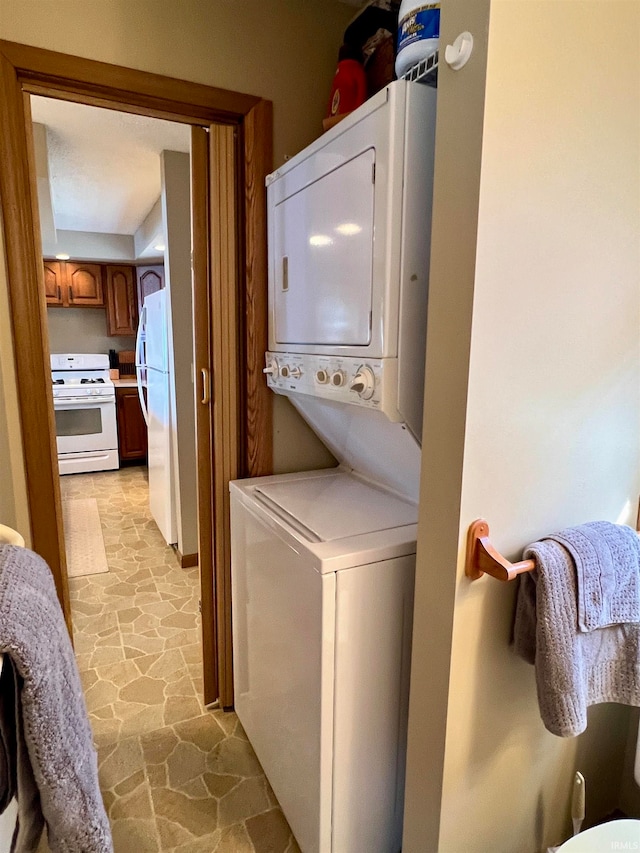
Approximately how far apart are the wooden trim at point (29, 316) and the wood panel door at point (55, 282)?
4255 millimetres

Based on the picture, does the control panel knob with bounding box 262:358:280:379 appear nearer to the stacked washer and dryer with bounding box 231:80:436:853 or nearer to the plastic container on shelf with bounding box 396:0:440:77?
the stacked washer and dryer with bounding box 231:80:436:853

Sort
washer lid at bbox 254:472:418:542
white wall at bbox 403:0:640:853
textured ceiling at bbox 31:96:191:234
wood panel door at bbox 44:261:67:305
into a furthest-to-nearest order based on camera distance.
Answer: wood panel door at bbox 44:261:67:305 → textured ceiling at bbox 31:96:191:234 → washer lid at bbox 254:472:418:542 → white wall at bbox 403:0:640:853

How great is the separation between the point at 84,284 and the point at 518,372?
215 inches

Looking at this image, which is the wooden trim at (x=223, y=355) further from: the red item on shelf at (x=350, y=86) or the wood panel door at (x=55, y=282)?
the wood panel door at (x=55, y=282)

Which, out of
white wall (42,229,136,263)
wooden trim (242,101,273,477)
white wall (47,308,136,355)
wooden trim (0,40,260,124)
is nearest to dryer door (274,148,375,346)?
wooden trim (242,101,273,477)

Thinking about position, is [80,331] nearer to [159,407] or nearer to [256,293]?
[159,407]

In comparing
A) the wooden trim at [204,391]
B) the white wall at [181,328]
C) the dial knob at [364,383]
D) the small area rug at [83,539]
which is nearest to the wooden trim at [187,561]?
the white wall at [181,328]

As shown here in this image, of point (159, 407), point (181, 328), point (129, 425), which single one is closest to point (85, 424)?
point (129, 425)

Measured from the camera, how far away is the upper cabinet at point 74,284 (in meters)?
5.18

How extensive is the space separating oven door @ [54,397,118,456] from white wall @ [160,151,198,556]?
237 cm

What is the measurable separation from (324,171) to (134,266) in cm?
487

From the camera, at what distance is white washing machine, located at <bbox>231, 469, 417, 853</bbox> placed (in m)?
1.17

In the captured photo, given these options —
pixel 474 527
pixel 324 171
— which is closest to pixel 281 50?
pixel 324 171

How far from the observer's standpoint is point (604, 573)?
3.29 feet
